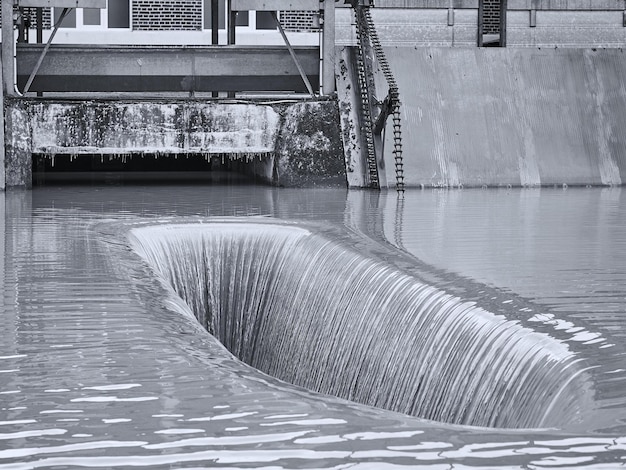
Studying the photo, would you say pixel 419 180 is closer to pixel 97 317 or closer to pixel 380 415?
pixel 97 317

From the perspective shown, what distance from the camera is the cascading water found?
420 centimetres

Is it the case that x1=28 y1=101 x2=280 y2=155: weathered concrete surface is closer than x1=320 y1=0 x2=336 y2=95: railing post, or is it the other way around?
x1=28 y1=101 x2=280 y2=155: weathered concrete surface

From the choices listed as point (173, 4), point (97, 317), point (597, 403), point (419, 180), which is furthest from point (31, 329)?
point (173, 4)

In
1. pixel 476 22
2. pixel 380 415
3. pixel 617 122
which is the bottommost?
pixel 380 415

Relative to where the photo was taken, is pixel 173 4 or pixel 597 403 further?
pixel 173 4

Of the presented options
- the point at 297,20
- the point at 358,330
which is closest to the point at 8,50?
the point at 358,330

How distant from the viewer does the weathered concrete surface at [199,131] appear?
13.1m

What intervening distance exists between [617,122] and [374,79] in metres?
2.86

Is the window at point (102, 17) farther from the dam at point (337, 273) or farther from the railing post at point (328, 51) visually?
the railing post at point (328, 51)

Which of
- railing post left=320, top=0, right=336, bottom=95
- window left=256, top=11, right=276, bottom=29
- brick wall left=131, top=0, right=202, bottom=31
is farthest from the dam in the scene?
window left=256, top=11, right=276, bottom=29

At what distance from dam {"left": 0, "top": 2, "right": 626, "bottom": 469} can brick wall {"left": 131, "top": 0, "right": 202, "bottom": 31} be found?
29.1 feet

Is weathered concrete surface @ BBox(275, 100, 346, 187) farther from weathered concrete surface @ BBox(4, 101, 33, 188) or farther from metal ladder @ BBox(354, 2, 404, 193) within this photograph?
weathered concrete surface @ BBox(4, 101, 33, 188)

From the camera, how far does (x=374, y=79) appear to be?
1356 centimetres

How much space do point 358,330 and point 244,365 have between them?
2.02 m
